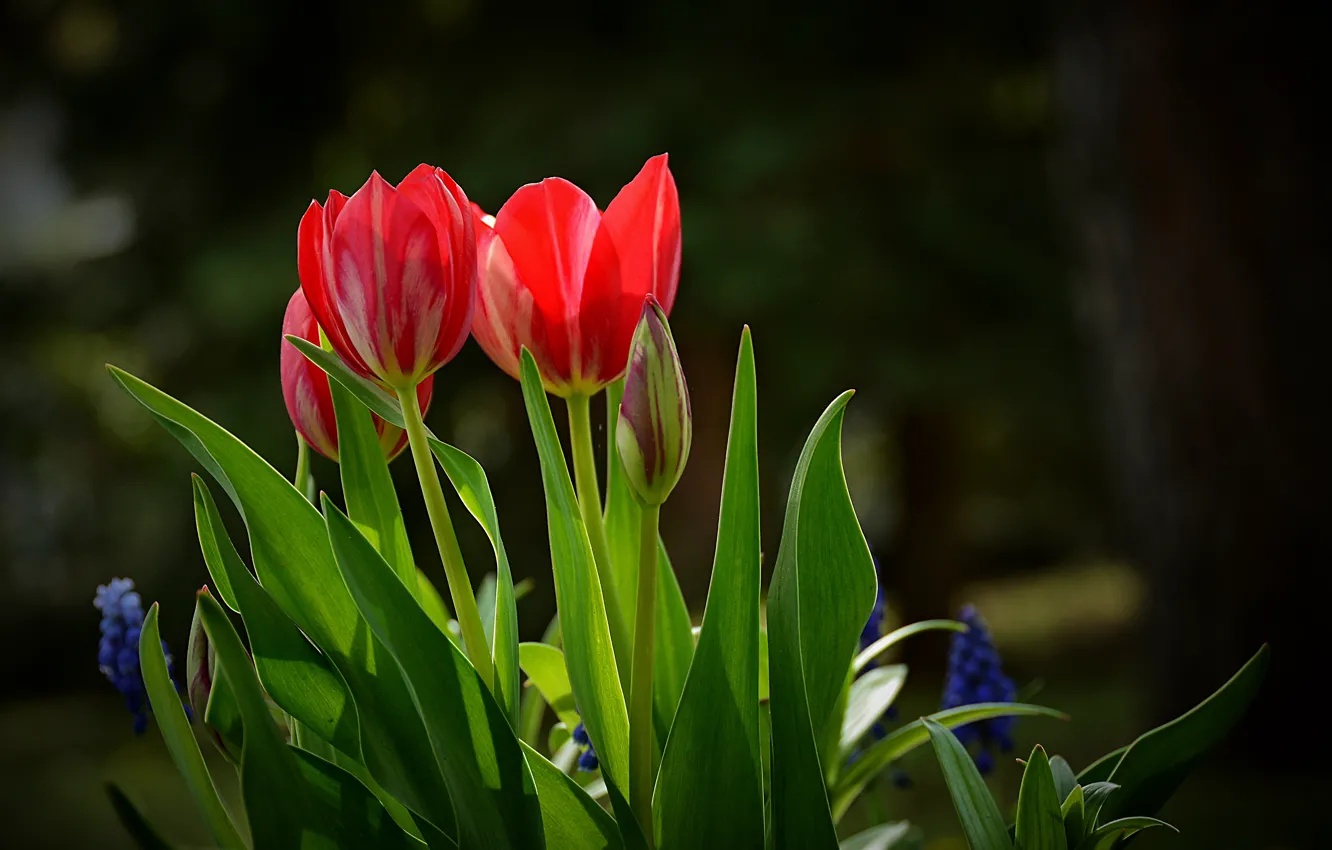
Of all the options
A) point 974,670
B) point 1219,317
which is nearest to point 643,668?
point 974,670

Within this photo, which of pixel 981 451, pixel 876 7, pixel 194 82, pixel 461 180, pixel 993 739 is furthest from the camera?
pixel 981 451

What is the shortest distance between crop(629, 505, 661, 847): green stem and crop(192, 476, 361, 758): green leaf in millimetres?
166

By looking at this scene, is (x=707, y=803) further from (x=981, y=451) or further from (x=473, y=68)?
(x=981, y=451)

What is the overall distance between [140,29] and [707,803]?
273 inches

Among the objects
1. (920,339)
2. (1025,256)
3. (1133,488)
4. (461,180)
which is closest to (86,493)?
(461,180)

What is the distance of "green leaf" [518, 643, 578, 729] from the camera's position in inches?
33.8

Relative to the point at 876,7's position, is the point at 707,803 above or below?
below

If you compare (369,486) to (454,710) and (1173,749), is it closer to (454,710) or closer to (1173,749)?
(454,710)

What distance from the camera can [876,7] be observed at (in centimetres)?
611

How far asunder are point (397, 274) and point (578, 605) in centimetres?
21

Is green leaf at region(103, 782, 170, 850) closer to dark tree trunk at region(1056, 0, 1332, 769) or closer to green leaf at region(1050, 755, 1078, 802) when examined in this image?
green leaf at region(1050, 755, 1078, 802)

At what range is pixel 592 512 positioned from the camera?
2.46ft

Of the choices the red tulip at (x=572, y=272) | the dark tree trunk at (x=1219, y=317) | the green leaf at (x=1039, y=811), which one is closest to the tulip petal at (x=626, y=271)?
the red tulip at (x=572, y=272)

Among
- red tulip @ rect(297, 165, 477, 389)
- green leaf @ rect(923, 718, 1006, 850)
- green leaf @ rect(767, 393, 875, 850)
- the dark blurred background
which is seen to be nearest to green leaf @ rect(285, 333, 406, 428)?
red tulip @ rect(297, 165, 477, 389)
